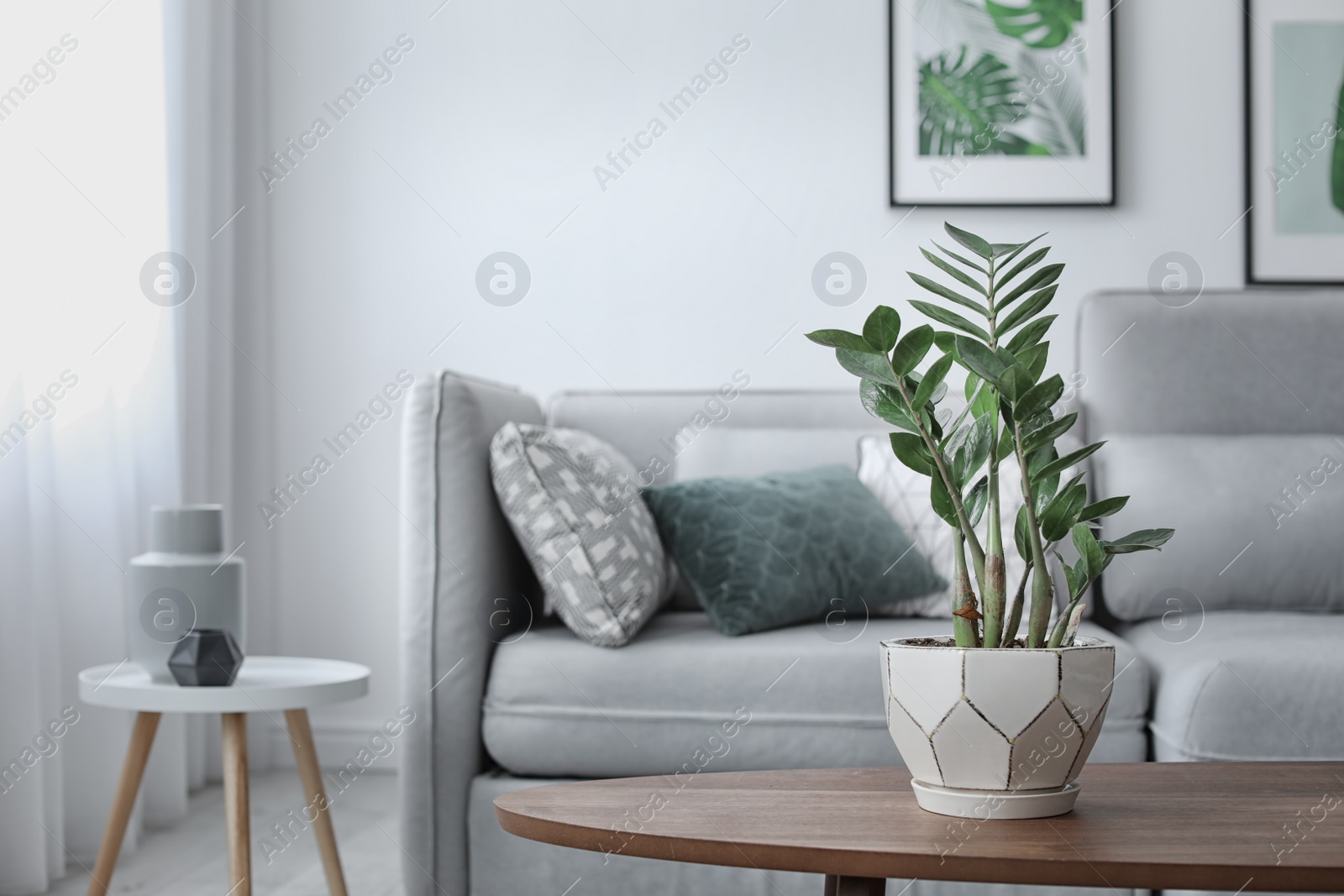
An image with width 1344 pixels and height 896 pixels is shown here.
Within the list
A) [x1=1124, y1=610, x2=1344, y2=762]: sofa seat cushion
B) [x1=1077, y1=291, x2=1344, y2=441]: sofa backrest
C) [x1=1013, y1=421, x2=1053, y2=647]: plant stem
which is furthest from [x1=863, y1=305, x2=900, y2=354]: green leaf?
[x1=1077, y1=291, x2=1344, y2=441]: sofa backrest

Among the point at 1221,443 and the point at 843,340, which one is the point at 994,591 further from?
the point at 1221,443

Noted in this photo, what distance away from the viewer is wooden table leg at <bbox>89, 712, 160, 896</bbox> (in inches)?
52.8

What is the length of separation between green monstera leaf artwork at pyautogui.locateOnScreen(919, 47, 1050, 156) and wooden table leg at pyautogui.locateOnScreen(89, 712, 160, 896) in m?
1.94

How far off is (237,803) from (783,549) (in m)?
0.83

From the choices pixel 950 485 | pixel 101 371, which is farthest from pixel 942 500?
pixel 101 371

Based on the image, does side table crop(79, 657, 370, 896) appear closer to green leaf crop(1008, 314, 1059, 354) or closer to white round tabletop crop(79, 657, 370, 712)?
white round tabletop crop(79, 657, 370, 712)

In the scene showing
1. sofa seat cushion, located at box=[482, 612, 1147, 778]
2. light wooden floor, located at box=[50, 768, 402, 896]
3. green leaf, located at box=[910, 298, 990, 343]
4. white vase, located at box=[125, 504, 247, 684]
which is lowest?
light wooden floor, located at box=[50, 768, 402, 896]

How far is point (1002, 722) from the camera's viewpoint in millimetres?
678

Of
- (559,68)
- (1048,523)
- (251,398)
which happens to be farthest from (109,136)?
(1048,523)

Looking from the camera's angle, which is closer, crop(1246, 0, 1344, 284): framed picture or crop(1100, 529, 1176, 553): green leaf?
crop(1100, 529, 1176, 553): green leaf

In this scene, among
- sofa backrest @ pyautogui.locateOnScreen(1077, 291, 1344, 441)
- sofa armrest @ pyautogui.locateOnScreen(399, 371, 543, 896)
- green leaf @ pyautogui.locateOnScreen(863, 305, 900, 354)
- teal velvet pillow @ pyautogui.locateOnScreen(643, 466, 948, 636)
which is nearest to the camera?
green leaf @ pyautogui.locateOnScreen(863, 305, 900, 354)

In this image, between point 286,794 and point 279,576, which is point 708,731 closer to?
point 286,794

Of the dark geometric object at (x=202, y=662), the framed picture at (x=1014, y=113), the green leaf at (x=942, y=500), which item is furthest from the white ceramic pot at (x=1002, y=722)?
the framed picture at (x=1014, y=113)

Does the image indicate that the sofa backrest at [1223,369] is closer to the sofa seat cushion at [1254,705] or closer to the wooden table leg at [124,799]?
the sofa seat cushion at [1254,705]
